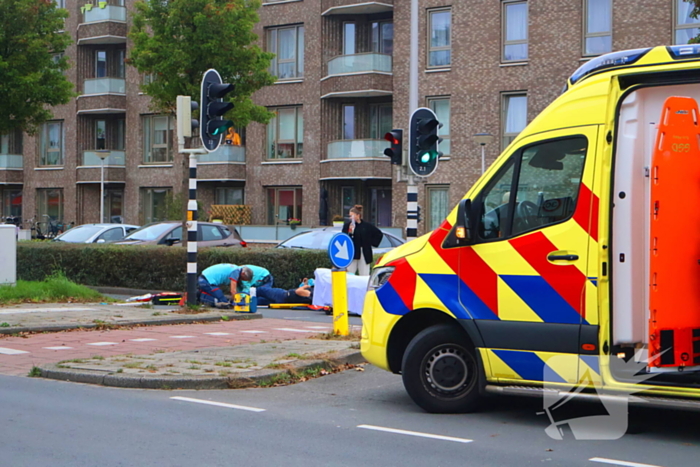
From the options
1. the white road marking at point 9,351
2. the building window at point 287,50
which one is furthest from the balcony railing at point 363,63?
the white road marking at point 9,351

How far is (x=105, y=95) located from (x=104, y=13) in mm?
3990

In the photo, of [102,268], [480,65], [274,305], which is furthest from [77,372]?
[480,65]

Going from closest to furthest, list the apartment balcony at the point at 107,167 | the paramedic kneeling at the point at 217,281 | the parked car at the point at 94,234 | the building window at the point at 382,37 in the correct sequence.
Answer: the paramedic kneeling at the point at 217,281 < the parked car at the point at 94,234 < the building window at the point at 382,37 < the apartment balcony at the point at 107,167

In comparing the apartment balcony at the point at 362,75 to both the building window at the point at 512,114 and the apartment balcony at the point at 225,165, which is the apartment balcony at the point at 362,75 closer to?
the building window at the point at 512,114

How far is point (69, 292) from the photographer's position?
17062 mm

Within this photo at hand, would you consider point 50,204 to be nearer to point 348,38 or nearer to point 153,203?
point 153,203

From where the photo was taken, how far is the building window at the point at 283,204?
39750 millimetres

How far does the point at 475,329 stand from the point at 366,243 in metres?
9.85

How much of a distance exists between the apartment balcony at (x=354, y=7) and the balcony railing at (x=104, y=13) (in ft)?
39.8

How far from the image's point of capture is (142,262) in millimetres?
20016

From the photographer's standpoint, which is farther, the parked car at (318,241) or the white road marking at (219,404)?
the parked car at (318,241)

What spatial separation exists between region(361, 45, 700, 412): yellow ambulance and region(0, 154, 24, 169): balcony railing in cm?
4522

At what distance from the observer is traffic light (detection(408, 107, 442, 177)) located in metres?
12.5

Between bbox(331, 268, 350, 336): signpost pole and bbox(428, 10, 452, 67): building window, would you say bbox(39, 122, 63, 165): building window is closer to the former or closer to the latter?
bbox(428, 10, 452, 67): building window
